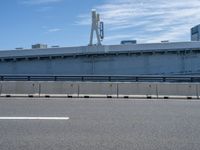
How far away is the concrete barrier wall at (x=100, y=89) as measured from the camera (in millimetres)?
22250

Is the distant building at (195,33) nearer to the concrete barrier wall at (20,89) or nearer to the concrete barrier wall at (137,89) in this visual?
the concrete barrier wall at (137,89)

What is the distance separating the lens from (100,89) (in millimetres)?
22547

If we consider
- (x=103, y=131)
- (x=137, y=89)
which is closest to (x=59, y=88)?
(x=137, y=89)

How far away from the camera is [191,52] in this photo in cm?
5431

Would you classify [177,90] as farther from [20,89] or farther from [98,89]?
[20,89]

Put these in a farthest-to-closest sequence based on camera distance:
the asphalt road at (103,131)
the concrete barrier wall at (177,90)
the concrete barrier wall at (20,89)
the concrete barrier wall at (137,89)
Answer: the concrete barrier wall at (20,89), the concrete barrier wall at (137,89), the concrete barrier wall at (177,90), the asphalt road at (103,131)

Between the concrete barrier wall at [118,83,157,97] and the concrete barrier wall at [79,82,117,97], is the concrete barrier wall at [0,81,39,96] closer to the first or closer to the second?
the concrete barrier wall at [79,82,117,97]

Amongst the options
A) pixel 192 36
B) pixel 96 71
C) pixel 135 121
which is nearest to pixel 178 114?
pixel 135 121

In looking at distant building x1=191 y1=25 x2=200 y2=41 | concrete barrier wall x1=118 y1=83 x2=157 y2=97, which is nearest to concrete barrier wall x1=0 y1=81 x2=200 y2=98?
concrete barrier wall x1=118 y1=83 x2=157 y2=97

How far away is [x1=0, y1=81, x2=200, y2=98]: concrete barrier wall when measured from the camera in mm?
22250

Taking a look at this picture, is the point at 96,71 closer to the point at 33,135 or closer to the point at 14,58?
the point at 14,58

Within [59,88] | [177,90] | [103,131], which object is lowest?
[103,131]

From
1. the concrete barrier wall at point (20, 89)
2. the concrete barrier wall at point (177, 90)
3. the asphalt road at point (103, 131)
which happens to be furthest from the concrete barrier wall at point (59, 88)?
the asphalt road at point (103, 131)

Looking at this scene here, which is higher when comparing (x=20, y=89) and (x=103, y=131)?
(x=20, y=89)
